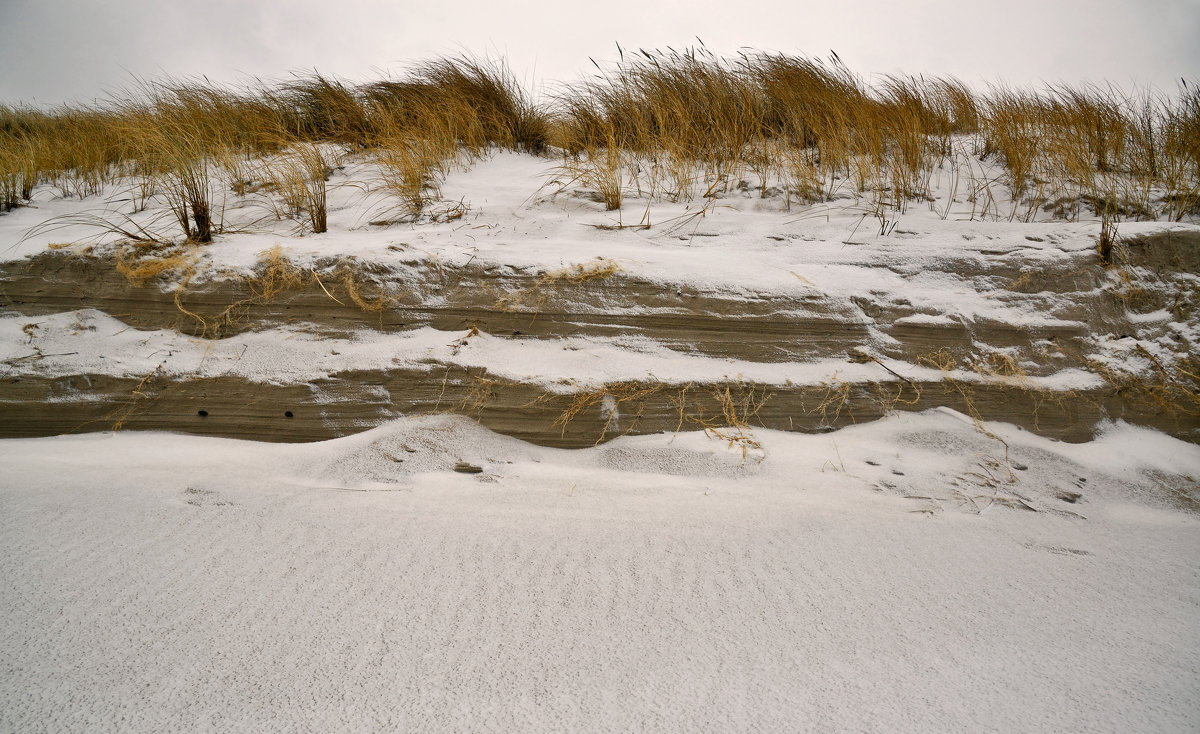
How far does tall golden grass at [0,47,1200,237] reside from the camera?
3.62 m

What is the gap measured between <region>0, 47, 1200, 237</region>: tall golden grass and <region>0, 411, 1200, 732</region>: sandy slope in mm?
1788

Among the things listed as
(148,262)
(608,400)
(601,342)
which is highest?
(148,262)

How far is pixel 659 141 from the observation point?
164 inches

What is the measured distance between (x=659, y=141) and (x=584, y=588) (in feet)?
11.3

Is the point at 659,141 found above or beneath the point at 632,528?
above

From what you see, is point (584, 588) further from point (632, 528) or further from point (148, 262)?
point (148, 262)

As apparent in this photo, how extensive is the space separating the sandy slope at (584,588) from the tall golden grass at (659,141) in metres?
1.79

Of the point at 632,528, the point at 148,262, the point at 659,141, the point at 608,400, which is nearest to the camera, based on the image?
the point at 632,528

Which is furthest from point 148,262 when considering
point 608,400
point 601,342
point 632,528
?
point 632,528

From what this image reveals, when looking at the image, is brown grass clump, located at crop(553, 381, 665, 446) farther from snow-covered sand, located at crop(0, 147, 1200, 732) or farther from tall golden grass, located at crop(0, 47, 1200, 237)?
tall golden grass, located at crop(0, 47, 1200, 237)

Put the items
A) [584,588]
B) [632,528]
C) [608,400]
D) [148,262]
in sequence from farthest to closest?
1. [148,262]
2. [608,400]
3. [632,528]
4. [584,588]

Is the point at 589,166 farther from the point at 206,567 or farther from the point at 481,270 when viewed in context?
the point at 206,567

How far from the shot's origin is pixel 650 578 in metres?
1.54

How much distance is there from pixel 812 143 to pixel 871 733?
4164 millimetres
